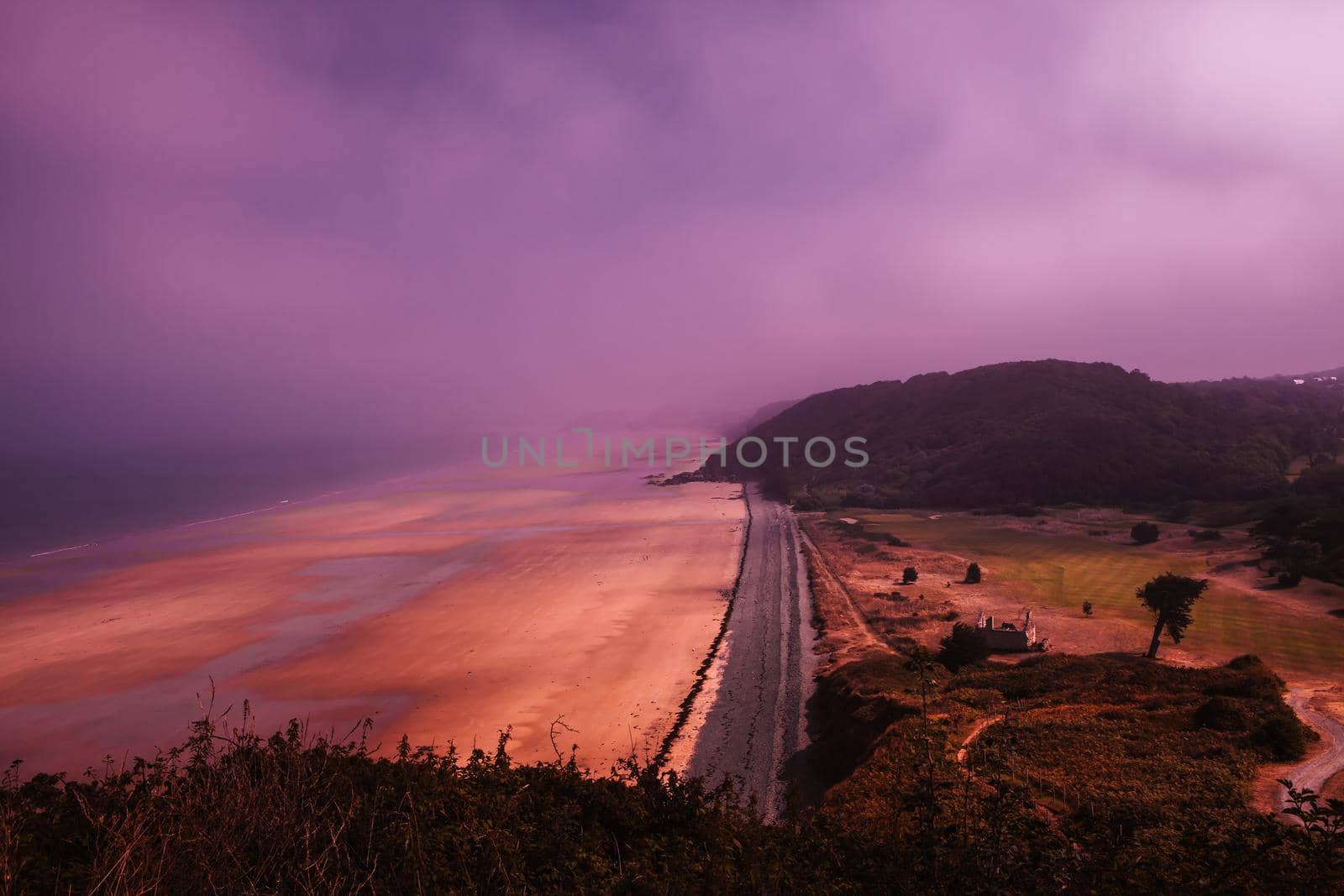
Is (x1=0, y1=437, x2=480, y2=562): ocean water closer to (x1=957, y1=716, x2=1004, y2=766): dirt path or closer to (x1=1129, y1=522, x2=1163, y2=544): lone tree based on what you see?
(x1=957, y1=716, x2=1004, y2=766): dirt path

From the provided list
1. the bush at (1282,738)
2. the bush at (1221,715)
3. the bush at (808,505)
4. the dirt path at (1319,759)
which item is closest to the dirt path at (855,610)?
the bush at (1221,715)

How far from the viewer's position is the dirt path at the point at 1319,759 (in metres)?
12.2

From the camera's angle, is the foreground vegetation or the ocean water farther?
the ocean water

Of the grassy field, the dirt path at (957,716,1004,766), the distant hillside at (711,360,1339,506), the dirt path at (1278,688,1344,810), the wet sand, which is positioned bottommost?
the wet sand

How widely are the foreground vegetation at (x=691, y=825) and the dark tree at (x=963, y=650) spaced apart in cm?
972

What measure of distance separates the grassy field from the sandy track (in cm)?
1463

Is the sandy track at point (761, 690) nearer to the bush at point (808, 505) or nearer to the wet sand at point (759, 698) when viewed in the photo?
the wet sand at point (759, 698)

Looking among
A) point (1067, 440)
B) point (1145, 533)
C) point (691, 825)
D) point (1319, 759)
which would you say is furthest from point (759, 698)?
point (1067, 440)

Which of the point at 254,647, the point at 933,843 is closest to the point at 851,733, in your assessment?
the point at 933,843

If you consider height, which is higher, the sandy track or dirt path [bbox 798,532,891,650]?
dirt path [bbox 798,532,891,650]

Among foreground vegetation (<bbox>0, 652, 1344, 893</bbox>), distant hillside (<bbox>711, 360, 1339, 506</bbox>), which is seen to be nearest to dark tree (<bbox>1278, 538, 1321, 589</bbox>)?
foreground vegetation (<bbox>0, 652, 1344, 893</bbox>)

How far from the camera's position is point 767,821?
15828mm

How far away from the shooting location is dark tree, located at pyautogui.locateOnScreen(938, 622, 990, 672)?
1008 inches

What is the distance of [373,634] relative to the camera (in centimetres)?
3234
